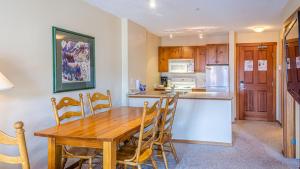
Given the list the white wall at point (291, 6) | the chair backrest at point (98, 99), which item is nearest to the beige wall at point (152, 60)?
the chair backrest at point (98, 99)

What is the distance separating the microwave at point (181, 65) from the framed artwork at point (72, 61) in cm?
368

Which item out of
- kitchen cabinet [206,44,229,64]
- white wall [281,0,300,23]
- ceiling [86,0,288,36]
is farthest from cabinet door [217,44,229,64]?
white wall [281,0,300,23]

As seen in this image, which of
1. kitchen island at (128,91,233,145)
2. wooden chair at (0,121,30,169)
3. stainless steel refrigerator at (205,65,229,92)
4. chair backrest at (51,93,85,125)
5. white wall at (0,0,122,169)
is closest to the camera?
wooden chair at (0,121,30,169)

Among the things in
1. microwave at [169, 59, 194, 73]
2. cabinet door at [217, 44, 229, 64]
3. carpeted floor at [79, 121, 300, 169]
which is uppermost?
cabinet door at [217, 44, 229, 64]

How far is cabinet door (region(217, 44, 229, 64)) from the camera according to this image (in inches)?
266

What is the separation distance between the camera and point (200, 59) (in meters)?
7.18

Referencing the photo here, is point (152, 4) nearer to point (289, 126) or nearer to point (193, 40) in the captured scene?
point (289, 126)

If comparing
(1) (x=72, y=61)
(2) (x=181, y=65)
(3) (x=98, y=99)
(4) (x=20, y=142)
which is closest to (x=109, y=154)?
(4) (x=20, y=142)

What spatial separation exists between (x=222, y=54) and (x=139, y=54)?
238cm

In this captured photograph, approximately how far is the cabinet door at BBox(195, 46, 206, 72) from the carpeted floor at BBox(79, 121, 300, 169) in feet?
7.75

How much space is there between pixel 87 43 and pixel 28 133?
5.20 ft

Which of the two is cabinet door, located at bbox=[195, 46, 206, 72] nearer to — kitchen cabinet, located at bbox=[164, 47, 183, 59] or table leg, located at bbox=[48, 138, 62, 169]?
kitchen cabinet, located at bbox=[164, 47, 183, 59]

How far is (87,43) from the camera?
12.6ft

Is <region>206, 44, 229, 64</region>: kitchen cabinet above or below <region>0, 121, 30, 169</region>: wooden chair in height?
above
